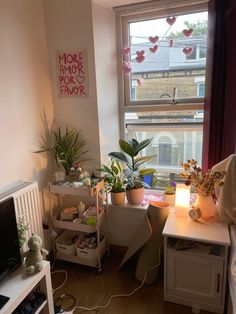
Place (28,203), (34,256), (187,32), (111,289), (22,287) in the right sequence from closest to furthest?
(22,287) → (34,256) → (28,203) → (111,289) → (187,32)

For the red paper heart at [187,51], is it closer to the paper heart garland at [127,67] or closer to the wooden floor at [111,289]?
the paper heart garland at [127,67]

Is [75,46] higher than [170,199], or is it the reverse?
[75,46]

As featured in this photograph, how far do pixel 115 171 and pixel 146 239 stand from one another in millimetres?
626

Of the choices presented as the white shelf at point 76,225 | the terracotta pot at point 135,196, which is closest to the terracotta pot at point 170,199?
the terracotta pot at point 135,196

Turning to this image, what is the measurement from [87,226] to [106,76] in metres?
1.32

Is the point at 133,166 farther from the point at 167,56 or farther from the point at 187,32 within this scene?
the point at 187,32

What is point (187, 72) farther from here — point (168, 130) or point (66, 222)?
point (66, 222)

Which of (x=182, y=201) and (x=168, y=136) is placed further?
(x=168, y=136)

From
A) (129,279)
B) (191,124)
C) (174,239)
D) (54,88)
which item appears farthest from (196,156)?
(54,88)

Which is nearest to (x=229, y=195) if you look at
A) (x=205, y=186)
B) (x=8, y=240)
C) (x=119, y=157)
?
(x=205, y=186)

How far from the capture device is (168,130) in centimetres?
248

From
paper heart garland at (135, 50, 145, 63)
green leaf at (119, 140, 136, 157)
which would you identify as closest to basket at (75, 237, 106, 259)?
green leaf at (119, 140, 136, 157)

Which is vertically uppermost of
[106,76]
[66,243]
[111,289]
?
[106,76]

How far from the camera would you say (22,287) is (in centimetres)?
143
